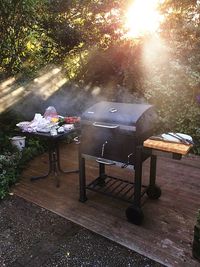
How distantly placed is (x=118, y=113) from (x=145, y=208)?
117 cm

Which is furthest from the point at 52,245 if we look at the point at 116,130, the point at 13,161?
the point at 13,161

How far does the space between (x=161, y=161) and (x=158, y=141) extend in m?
1.97

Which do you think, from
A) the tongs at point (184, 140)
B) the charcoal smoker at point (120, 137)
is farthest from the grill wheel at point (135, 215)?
the tongs at point (184, 140)

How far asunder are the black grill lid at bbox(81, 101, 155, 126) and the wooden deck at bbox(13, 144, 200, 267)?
3.49ft

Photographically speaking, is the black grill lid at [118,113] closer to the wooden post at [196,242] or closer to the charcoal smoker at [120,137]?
the charcoal smoker at [120,137]

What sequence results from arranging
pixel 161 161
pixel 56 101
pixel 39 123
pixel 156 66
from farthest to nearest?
pixel 156 66 < pixel 56 101 < pixel 161 161 < pixel 39 123

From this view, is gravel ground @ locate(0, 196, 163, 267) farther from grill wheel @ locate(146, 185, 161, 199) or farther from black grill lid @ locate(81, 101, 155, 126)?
black grill lid @ locate(81, 101, 155, 126)

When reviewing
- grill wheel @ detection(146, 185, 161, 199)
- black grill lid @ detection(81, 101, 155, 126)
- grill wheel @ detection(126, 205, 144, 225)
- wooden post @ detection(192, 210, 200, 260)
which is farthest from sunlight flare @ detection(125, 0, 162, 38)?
wooden post @ detection(192, 210, 200, 260)

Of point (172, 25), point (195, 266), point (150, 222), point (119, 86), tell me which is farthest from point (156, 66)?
point (195, 266)

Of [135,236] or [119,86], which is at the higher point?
[119,86]

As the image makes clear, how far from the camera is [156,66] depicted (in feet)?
19.1

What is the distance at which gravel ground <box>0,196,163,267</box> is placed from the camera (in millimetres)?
2213

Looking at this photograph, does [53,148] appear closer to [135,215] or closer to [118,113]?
[118,113]

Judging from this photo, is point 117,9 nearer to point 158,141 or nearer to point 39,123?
point 39,123
